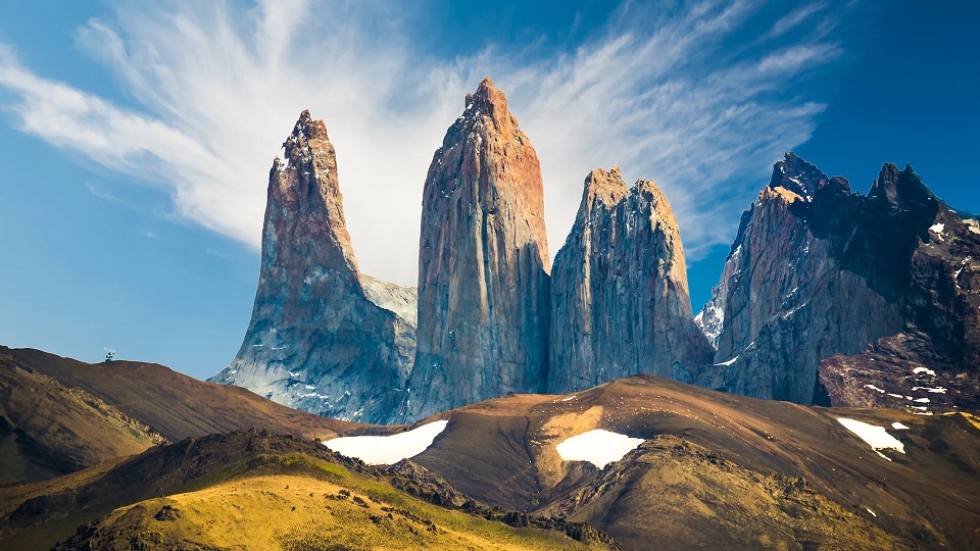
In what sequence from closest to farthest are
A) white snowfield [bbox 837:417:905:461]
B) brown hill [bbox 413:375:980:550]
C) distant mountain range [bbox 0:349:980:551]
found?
distant mountain range [bbox 0:349:980:551], brown hill [bbox 413:375:980:550], white snowfield [bbox 837:417:905:461]

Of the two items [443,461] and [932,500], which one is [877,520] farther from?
[443,461]

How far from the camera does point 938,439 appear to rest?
18888cm

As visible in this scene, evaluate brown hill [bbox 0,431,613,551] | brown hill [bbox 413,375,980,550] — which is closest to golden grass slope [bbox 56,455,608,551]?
brown hill [bbox 0,431,613,551]

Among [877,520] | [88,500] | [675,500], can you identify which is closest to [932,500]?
[877,520]

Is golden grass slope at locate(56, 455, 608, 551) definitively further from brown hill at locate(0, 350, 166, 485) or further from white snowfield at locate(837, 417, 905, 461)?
white snowfield at locate(837, 417, 905, 461)

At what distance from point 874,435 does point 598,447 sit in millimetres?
57099

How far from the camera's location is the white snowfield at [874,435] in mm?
186625

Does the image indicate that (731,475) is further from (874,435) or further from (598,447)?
(874,435)

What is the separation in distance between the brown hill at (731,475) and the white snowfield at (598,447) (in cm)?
182

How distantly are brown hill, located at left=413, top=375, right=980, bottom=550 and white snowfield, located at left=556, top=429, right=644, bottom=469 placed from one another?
1819 millimetres

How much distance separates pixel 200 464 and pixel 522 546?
4174 centimetres

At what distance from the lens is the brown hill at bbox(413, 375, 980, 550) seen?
136m

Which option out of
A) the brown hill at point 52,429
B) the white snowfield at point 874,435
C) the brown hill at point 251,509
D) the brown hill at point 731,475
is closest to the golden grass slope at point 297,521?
the brown hill at point 251,509

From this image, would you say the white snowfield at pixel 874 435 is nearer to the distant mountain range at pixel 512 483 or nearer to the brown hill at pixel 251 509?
the distant mountain range at pixel 512 483
